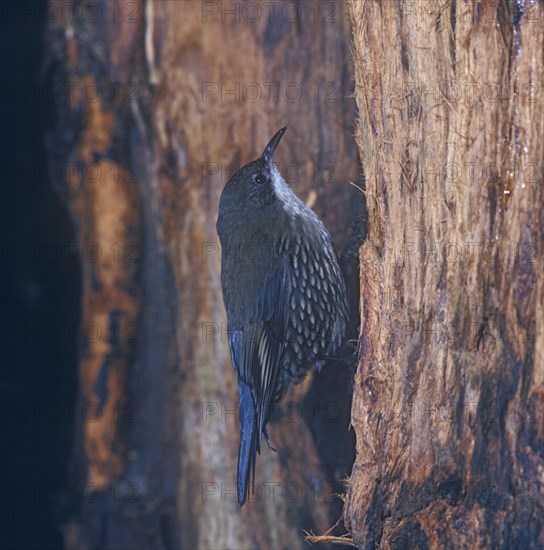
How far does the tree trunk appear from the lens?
10.2ft

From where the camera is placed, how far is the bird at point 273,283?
2.90 metres

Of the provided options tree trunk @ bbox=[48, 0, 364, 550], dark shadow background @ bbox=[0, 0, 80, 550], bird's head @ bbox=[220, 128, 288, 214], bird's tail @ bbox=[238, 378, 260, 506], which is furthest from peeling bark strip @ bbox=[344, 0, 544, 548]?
dark shadow background @ bbox=[0, 0, 80, 550]

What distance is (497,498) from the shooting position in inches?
81.4

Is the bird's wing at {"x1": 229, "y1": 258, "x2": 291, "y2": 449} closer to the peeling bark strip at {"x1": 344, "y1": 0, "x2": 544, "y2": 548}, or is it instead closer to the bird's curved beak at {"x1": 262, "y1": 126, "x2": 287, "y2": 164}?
the bird's curved beak at {"x1": 262, "y1": 126, "x2": 287, "y2": 164}

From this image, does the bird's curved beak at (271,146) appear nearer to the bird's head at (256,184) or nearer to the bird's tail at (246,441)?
the bird's head at (256,184)

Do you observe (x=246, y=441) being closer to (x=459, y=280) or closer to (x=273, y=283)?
(x=273, y=283)

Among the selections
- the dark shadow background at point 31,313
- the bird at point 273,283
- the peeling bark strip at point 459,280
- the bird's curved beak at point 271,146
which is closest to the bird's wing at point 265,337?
the bird at point 273,283

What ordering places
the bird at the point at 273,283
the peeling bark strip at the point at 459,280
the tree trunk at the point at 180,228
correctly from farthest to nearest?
the tree trunk at the point at 180,228 → the bird at the point at 273,283 → the peeling bark strip at the point at 459,280

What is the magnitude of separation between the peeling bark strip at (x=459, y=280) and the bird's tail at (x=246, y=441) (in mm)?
603

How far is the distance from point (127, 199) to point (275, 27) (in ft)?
3.55

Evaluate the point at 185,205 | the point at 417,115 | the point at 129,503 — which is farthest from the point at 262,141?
the point at 129,503

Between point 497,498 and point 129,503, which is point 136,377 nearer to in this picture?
point 129,503

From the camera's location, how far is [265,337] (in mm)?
2895

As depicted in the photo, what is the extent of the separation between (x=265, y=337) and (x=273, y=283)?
232 mm
